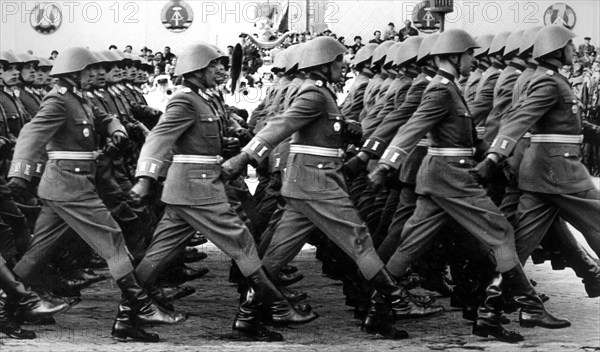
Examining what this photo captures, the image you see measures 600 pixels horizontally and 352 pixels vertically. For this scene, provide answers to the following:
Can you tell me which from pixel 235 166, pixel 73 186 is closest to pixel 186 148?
pixel 235 166

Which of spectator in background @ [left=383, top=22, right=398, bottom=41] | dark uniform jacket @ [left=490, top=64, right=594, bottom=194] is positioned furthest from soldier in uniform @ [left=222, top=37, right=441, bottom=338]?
spectator in background @ [left=383, top=22, right=398, bottom=41]

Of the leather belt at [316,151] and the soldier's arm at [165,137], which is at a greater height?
the soldier's arm at [165,137]

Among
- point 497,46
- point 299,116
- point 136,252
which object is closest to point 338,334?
point 299,116

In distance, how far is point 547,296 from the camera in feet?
27.0

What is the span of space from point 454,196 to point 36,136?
8.30 ft

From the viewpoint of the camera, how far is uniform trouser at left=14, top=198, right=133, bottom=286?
21.9ft

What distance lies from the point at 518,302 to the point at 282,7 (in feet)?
73.3

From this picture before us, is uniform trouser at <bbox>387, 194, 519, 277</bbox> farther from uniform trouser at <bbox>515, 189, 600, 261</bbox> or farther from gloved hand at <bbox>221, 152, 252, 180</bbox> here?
gloved hand at <bbox>221, 152, 252, 180</bbox>

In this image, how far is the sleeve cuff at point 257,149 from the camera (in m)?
6.49

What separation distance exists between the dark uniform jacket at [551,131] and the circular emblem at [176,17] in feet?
91.4

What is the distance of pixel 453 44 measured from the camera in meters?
7.11

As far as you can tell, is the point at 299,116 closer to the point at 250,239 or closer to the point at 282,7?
the point at 250,239

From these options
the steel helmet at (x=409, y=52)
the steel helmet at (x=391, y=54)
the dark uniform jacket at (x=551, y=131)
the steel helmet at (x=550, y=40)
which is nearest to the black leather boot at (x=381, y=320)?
the dark uniform jacket at (x=551, y=131)

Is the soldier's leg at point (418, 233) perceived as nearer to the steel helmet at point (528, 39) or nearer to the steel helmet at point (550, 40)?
the steel helmet at point (550, 40)
